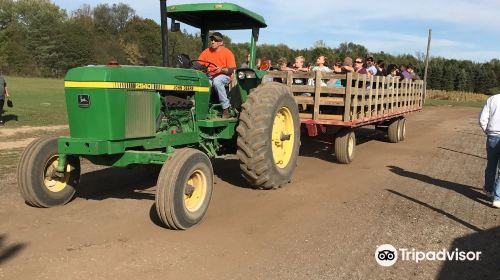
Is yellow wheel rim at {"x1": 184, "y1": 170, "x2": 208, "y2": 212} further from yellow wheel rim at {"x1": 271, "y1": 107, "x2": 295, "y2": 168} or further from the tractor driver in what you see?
yellow wheel rim at {"x1": 271, "y1": 107, "x2": 295, "y2": 168}

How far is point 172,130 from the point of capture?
19.2 ft

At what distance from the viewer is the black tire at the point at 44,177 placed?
5.41m

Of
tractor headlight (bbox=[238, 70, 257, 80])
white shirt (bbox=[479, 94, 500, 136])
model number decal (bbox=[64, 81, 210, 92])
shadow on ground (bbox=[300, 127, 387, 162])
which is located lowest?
shadow on ground (bbox=[300, 127, 387, 162])

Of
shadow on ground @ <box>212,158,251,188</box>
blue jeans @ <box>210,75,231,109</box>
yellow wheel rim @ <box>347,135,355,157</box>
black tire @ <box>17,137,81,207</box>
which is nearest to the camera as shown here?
black tire @ <box>17,137,81,207</box>

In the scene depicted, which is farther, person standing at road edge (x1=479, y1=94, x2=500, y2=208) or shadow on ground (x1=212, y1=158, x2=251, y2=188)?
shadow on ground (x1=212, y1=158, x2=251, y2=188)

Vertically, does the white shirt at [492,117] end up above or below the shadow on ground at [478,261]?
above

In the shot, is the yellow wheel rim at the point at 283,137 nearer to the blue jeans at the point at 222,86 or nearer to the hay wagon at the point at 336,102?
the blue jeans at the point at 222,86

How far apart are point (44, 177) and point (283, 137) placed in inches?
128

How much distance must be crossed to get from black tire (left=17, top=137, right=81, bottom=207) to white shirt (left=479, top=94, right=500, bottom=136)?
5.48 meters

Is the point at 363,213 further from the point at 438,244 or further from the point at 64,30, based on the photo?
the point at 64,30

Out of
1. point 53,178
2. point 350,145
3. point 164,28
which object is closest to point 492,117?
point 350,145

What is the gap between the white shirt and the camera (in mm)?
6598

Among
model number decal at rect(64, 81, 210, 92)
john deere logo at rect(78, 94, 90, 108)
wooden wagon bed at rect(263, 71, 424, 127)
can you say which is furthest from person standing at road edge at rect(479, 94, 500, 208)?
john deere logo at rect(78, 94, 90, 108)

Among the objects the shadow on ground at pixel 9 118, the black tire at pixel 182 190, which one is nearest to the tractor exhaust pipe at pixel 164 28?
the black tire at pixel 182 190
